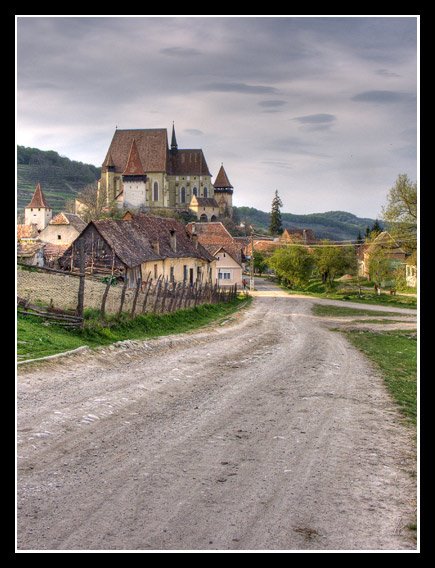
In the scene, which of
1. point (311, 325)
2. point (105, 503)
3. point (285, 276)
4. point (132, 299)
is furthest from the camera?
point (285, 276)

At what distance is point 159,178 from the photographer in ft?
368

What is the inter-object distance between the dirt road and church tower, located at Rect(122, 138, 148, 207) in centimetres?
9275

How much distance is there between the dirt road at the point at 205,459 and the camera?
5.82m

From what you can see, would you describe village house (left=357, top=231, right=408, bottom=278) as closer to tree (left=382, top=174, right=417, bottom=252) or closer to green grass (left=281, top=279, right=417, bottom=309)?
green grass (left=281, top=279, right=417, bottom=309)

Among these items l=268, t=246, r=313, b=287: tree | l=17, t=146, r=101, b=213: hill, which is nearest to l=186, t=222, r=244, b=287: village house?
l=268, t=246, r=313, b=287: tree

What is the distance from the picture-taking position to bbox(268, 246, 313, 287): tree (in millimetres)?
57719

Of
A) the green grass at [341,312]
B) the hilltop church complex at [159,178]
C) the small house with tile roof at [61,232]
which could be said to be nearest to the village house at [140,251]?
the small house with tile roof at [61,232]

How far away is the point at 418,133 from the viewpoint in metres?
5.78

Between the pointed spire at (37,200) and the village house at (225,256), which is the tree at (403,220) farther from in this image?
the pointed spire at (37,200)

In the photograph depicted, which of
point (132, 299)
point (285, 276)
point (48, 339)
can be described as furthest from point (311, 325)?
point (285, 276)

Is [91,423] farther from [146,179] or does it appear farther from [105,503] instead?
[146,179]

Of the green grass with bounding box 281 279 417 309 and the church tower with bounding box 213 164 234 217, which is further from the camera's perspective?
the church tower with bounding box 213 164 234 217
